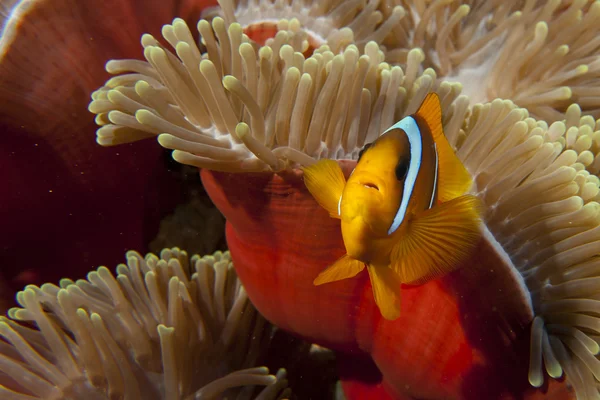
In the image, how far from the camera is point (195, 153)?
0.88m

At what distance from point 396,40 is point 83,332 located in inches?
42.4

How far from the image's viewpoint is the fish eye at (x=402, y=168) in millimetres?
559

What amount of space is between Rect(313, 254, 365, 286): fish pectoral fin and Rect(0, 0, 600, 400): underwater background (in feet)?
0.42

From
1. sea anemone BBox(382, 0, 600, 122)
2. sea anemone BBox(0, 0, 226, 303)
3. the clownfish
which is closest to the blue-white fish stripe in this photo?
the clownfish

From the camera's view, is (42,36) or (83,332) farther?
(42,36)

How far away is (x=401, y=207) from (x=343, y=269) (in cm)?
16

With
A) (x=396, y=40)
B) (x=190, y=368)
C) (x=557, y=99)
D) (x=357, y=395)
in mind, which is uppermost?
(x=396, y=40)

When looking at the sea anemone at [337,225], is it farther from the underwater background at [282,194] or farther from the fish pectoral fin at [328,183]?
the fish pectoral fin at [328,183]

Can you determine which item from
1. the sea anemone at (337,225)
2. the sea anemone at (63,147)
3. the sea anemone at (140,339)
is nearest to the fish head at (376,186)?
the sea anemone at (337,225)

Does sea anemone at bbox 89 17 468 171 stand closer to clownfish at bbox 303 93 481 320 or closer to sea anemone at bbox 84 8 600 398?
sea anemone at bbox 84 8 600 398

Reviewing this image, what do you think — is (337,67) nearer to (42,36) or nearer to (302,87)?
(302,87)

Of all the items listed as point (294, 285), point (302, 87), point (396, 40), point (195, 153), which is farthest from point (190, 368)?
point (396, 40)

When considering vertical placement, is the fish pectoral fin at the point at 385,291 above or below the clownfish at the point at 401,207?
below

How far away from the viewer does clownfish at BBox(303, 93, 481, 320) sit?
0.56 meters
